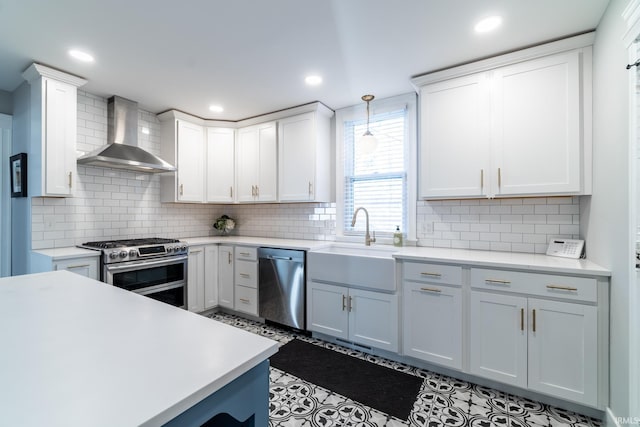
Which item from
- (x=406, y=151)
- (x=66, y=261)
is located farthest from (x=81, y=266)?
(x=406, y=151)

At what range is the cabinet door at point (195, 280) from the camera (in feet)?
11.3

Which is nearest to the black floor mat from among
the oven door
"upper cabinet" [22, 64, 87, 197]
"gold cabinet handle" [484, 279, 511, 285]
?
"gold cabinet handle" [484, 279, 511, 285]

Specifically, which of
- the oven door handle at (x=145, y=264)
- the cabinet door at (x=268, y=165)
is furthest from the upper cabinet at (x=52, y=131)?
the cabinet door at (x=268, y=165)

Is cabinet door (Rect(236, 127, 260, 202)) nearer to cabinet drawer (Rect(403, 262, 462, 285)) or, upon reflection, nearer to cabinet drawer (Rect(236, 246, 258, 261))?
cabinet drawer (Rect(236, 246, 258, 261))

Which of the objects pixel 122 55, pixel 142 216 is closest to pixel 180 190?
pixel 142 216

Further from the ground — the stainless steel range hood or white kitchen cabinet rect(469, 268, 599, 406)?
the stainless steel range hood

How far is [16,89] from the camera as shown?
2975 millimetres

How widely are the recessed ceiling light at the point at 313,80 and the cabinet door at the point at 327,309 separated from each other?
6.47 feet

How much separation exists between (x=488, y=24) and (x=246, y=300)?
3.39 meters

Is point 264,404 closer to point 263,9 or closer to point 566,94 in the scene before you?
point 263,9

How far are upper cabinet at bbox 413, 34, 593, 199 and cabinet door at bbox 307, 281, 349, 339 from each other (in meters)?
1.25

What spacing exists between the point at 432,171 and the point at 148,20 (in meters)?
2.44

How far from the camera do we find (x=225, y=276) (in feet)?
12.1

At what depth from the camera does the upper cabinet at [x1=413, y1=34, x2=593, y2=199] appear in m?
2.12
